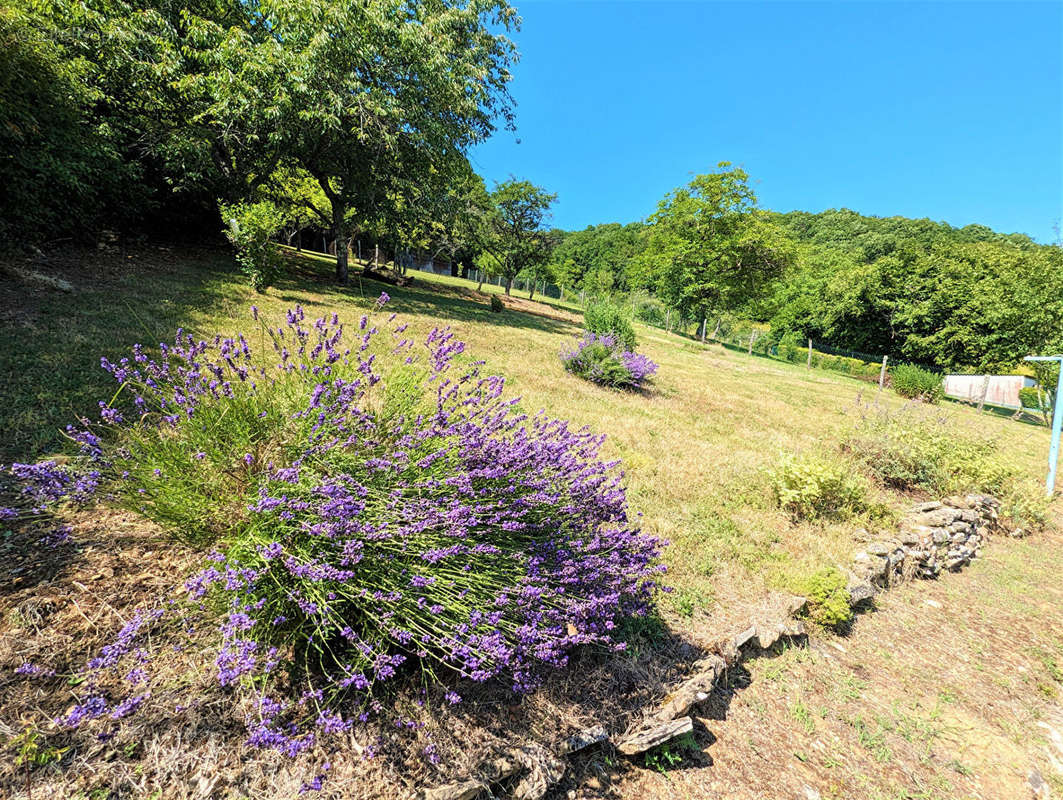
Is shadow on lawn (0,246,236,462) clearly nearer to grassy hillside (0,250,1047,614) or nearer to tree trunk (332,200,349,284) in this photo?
grassy hillside (0,250,1047,614)

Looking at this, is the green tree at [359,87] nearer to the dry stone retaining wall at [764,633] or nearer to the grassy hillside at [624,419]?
the grassy hillside at [624,419]

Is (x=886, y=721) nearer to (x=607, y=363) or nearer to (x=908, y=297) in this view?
(x=607, y=363)

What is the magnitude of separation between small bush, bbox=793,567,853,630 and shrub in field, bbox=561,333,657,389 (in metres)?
5.77

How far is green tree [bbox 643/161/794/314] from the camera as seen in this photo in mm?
25375

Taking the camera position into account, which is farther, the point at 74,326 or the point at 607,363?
the point at 607,363

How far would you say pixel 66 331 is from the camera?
4.65 m

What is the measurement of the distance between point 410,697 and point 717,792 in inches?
61.0

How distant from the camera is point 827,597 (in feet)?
10.8

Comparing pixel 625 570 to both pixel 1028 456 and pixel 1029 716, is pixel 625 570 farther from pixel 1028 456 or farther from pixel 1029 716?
pixel 1028 456

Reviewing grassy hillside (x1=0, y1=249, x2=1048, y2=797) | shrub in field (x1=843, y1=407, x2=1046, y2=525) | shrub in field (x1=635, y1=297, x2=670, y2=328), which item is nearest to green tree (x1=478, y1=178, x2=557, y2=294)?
shrub in field (x1=635, y1=297, x2=670, y2=328)

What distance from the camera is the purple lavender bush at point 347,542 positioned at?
1.55 meters

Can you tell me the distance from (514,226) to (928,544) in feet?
89.8

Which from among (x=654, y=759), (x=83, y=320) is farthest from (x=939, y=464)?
(x=83, y=320)

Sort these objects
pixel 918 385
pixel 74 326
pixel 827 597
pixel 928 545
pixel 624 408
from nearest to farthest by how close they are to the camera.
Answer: pixel 827 597 < pixel 928 545 < pixel 74 326 < pixel 624 408 < pixel 918 385
